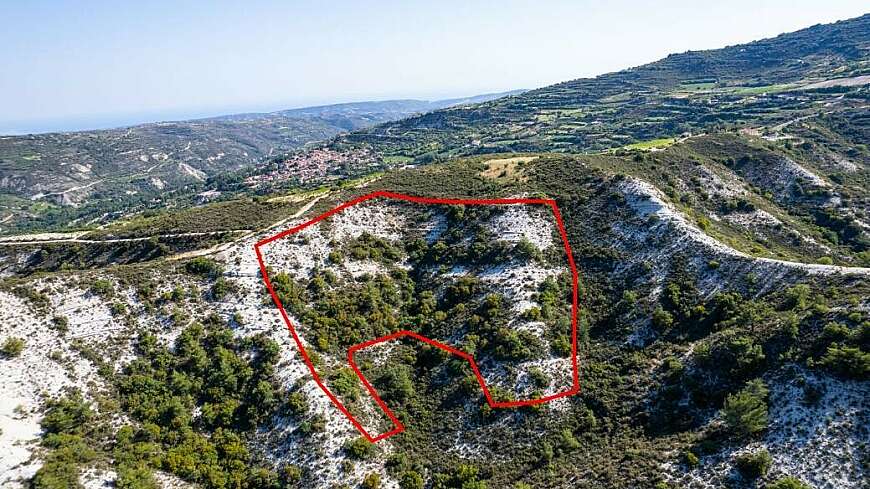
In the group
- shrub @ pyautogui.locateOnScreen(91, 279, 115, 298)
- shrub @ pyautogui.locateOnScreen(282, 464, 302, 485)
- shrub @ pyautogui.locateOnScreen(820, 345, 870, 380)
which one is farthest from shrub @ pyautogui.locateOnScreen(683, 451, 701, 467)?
shrub @ pyautogui.locateOnScreen(91, 279, 115, 298)

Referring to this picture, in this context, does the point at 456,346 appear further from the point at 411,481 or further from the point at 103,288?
the point at 103,288

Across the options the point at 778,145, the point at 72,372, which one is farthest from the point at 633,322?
the point at 778,145

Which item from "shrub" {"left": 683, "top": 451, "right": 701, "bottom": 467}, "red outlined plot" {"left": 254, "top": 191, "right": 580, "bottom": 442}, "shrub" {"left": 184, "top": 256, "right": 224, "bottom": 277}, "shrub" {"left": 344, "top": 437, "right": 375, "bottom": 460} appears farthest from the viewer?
"shrub" {"left": 184, "top": 256, "right": 224, "bottom": 277}

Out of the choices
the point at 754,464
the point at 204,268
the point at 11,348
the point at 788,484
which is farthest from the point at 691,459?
the point at 11,348

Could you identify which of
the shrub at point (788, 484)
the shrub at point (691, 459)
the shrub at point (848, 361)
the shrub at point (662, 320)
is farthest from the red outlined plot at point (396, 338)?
the shrub at point (848, 361)

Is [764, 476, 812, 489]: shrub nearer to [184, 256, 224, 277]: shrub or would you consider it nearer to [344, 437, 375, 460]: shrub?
[344, 437, 375, 460]: shrub

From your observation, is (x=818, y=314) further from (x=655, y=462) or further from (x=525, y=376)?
(x=525, y=376)
